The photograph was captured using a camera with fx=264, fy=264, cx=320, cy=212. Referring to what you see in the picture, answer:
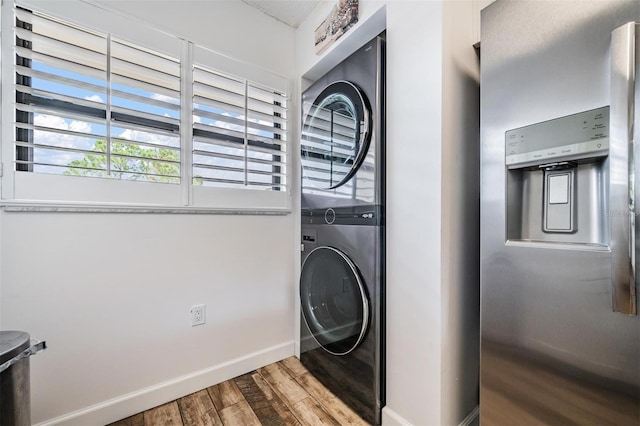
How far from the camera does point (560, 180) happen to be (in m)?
0.86

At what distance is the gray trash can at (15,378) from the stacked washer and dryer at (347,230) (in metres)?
1.27

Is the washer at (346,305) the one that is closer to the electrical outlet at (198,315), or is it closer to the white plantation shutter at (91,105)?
the electrical outlet at (198,315)

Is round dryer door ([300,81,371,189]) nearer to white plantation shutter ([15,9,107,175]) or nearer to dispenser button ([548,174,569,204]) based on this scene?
dispenser button ([548,174,569,204])

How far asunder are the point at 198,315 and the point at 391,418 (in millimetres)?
1174

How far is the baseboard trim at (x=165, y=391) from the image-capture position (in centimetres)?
127

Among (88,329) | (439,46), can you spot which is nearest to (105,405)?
(88,329)

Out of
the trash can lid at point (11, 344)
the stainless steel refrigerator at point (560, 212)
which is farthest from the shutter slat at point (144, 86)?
the stainless steel refrigerator at point (560, 212)

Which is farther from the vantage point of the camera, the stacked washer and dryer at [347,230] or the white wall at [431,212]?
the stacked washer and dryer at [347,230]

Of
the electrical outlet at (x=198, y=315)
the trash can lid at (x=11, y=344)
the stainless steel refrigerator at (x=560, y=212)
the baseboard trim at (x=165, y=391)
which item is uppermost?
the stainless steel refrigerator at (x=560, y=212)

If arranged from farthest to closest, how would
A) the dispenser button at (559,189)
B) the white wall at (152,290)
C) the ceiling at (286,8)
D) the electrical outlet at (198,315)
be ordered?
the ceiling at (286,8) → the electrical outlet at (198,315) → the white wall at (152,290) → the dispenser button at (559,189)

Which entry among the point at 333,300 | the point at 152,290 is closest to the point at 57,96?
the point at 152,290

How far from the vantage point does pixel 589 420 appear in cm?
76

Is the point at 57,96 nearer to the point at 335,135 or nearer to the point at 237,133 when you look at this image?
the point at 237,133

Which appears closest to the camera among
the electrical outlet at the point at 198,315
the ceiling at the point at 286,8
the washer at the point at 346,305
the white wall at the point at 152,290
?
the white wall at the point at 152,290
